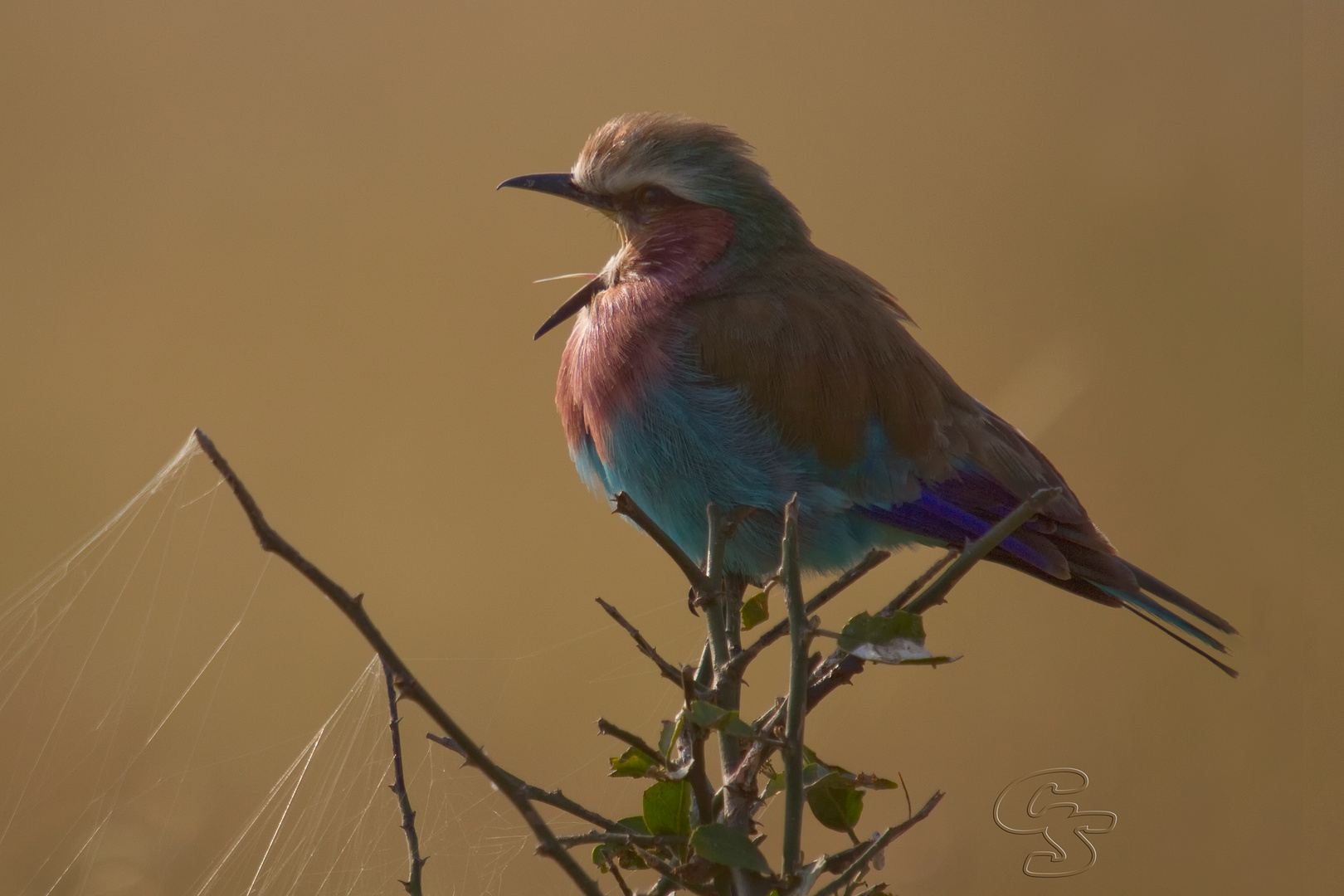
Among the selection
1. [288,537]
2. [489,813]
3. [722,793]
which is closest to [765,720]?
[722,793]

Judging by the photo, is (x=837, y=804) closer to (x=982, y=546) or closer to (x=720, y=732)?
(x=720, y=732)

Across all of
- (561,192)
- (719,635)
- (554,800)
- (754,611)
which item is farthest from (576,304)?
(554,800)

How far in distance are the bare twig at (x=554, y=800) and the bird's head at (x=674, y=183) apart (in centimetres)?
94

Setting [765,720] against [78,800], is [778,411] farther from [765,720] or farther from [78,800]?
[78,800]

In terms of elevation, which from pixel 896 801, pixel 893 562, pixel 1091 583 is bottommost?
pixel 896 801

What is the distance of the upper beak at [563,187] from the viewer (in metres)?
1.61

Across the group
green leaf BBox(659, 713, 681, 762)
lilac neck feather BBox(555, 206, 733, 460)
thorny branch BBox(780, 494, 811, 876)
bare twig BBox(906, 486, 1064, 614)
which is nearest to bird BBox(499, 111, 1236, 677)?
lilac neck feather BBox(555, 206, 733, 460)

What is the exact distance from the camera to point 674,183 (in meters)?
1.55

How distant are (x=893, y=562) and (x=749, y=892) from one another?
1.51 meters

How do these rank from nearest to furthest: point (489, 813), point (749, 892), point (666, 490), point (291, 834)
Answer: point (749, 892) < point (291, 834) < point (489, 813) < point (666, 490)

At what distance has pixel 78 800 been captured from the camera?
4.58 feet

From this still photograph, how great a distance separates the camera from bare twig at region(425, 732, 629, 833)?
2.16 ft

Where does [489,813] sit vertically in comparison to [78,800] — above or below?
below

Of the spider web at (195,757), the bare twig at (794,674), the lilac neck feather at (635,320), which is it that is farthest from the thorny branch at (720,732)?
the lilac neck feather at (635,320)
